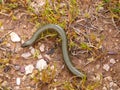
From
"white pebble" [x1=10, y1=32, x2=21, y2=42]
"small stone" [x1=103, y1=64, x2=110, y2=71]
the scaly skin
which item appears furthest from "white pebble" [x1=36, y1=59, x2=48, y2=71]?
"small stone" [x1=103, y1=64, x2=110, y2=71]

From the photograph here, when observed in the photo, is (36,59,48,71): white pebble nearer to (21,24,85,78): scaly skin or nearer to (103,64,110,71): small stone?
(21,24,85,78): scaly skin

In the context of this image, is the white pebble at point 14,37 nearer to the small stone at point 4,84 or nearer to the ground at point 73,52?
the ground at point 73,52

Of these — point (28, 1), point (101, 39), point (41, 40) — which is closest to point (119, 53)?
point (101, 39)

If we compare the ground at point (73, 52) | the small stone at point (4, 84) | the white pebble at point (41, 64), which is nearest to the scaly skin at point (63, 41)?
the ground at point (73, 52)

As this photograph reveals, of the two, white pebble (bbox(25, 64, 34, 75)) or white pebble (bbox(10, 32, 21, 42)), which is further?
white pebble (bbox(10, 32, 21, 42))

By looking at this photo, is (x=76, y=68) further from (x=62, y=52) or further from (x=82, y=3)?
(x=82, y=3)
